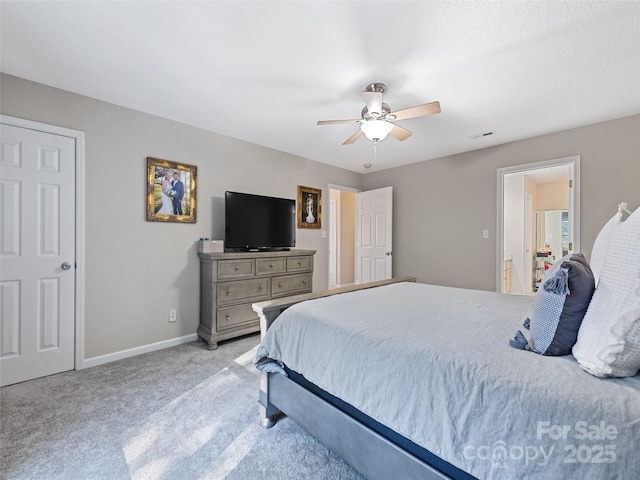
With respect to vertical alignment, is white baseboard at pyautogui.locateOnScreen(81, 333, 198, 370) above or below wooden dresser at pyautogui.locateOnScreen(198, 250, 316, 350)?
below

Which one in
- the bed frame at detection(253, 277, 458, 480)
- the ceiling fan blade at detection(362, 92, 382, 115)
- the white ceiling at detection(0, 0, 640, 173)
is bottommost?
the bed frame at detection(253, 277, 458, 480)

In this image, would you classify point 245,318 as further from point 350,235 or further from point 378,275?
point 350,235

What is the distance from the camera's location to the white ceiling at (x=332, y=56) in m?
1.58

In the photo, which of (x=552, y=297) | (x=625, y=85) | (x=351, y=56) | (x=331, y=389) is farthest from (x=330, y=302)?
(x=625, y=85)

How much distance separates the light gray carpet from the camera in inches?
55.5

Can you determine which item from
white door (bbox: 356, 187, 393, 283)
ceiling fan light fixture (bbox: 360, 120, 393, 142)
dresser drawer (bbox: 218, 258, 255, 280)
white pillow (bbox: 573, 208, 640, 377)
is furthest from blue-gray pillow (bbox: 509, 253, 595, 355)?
white door (bbox: 356, 187, 393, 283)

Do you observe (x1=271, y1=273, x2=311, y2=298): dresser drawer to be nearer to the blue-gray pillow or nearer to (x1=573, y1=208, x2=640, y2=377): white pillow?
the blue-gray pillow

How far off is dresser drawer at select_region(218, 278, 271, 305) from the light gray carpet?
81cm

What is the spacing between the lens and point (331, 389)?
1324 mm

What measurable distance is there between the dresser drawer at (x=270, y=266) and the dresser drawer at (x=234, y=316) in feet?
1.43

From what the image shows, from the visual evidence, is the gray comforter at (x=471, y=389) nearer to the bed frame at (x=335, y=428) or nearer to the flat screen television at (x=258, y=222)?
the bed frame at (x=335, y=428)

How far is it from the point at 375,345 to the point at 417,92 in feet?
7.21

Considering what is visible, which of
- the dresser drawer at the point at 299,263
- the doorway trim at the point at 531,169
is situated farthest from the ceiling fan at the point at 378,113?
the doorway trim at the point at 531,169

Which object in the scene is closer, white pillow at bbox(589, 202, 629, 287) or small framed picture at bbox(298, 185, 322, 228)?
white pillow at bbox(589, 202, 629, 287)
